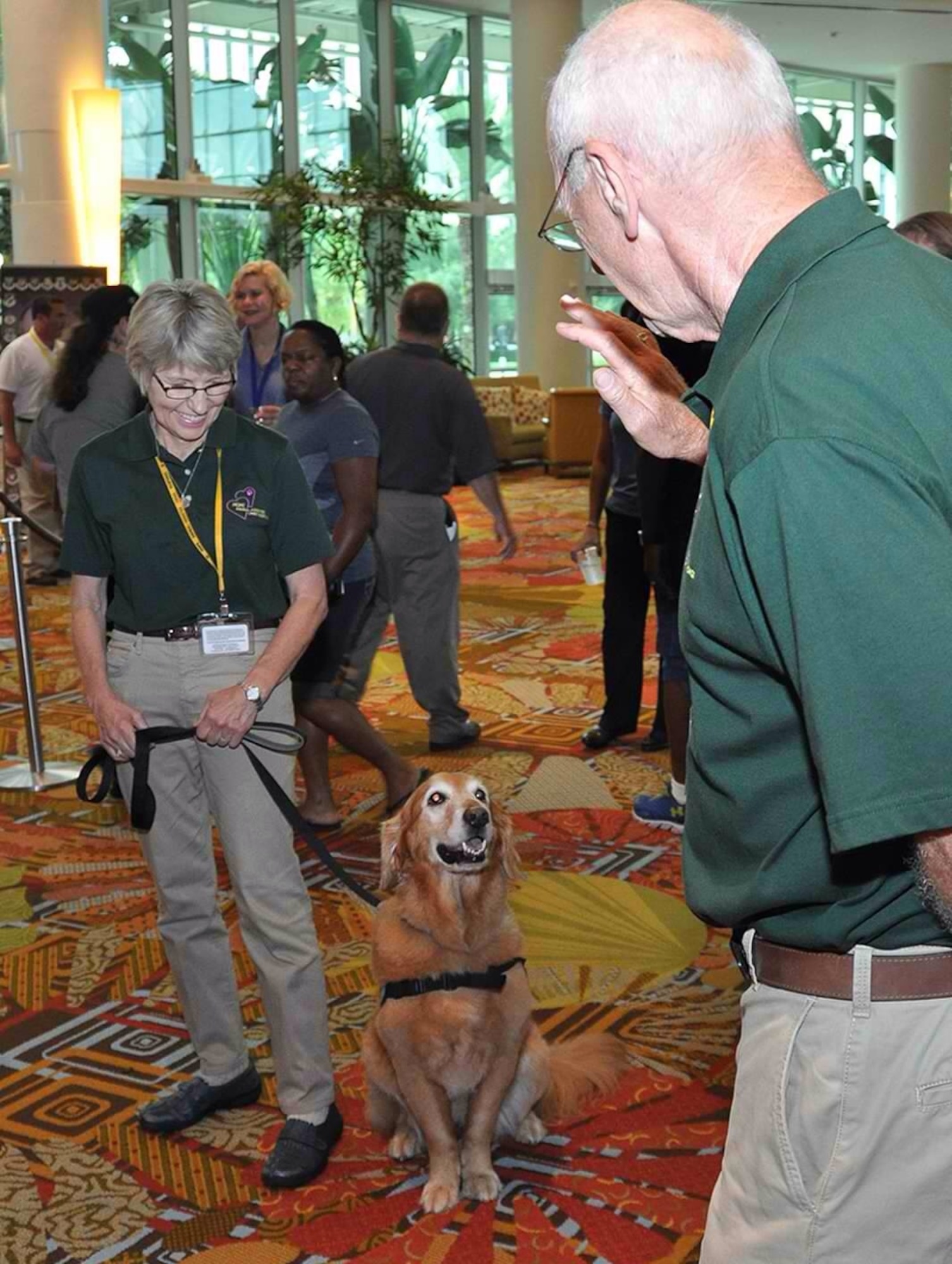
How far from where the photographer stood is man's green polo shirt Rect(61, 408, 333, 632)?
3029 mm

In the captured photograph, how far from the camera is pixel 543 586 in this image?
9.95 meters

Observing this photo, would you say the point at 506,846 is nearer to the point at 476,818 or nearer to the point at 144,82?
the point at 476,818

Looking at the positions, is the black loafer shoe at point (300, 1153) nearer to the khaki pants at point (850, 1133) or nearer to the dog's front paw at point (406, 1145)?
the dog's front paw at point (406, 1145)

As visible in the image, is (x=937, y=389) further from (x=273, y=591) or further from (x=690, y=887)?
(x=273, y=591)

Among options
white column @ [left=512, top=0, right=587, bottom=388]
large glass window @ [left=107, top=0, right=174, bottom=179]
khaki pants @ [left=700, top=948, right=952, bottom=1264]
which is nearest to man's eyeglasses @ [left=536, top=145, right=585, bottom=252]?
khaki pants @ [left=700, top=948, right=952, bottom=1264]

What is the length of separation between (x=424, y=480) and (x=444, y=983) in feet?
10.8

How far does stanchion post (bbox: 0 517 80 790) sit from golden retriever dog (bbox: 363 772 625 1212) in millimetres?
3046

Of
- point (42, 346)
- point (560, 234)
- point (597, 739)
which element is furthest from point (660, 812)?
point (42, 346)

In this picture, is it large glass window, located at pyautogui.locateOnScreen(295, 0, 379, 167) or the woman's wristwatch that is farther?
large glass window, located at pyautogui.locateOnScreen(295, 0, 379, 167)

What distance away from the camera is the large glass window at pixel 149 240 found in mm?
16547

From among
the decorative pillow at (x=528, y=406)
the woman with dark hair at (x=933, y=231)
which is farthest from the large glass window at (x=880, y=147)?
the woman with dark hair at (x=933, y=231)

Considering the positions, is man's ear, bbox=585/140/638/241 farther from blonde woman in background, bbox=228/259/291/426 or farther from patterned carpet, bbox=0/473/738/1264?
blonde woman in background, bbox=228/259/291/426

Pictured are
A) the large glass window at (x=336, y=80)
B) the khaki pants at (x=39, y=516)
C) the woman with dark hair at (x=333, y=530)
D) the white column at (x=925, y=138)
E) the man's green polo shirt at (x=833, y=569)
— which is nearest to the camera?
the man's green polo shirt at (x=833, y=569)

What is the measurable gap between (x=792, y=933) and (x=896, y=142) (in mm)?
23738
